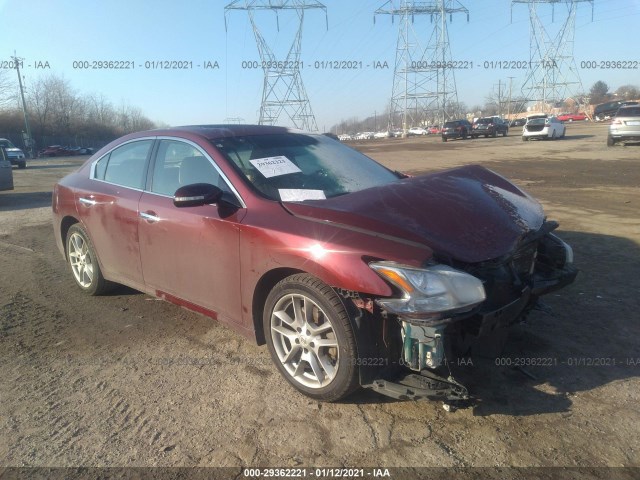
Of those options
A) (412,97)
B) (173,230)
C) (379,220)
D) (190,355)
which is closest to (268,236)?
(379,220)

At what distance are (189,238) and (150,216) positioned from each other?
20.9 inches

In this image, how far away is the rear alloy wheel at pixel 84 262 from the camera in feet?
15.2

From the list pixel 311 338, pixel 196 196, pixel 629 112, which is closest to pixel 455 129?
pixel 629 112

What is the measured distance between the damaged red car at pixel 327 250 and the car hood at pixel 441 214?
0.01 m

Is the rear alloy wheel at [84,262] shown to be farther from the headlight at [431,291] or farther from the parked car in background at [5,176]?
the parked car in background at [5,176]

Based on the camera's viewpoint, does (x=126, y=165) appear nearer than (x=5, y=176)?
Yes

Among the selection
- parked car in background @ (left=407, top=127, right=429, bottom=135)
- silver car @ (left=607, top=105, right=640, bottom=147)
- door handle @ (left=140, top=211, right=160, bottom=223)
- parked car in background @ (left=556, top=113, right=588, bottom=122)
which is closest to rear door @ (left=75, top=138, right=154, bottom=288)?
door handle @ (left=140, top=211, right=160, bottom=223)

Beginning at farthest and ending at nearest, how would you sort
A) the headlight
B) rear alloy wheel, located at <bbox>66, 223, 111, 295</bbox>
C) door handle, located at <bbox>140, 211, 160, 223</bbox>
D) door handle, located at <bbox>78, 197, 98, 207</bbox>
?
rear alloy wheel, located at <bbox>66, 223, 111, 295</bbox>
door handle, located at <bbox>78, 197, 98, 207</bbox>
door handle, located at <bbox>140, 211, 160, 223</bbox>
the headlight

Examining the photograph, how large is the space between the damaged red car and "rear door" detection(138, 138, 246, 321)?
1 centimetres

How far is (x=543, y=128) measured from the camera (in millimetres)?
30297

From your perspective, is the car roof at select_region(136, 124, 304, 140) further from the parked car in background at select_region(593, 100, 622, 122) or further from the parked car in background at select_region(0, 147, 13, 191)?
the parked car in background at select_region(593, 100, 622, 122)

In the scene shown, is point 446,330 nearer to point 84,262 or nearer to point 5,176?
point 84,262

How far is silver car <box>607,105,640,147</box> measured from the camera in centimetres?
2022

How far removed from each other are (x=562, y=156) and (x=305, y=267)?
19550 millimetres
